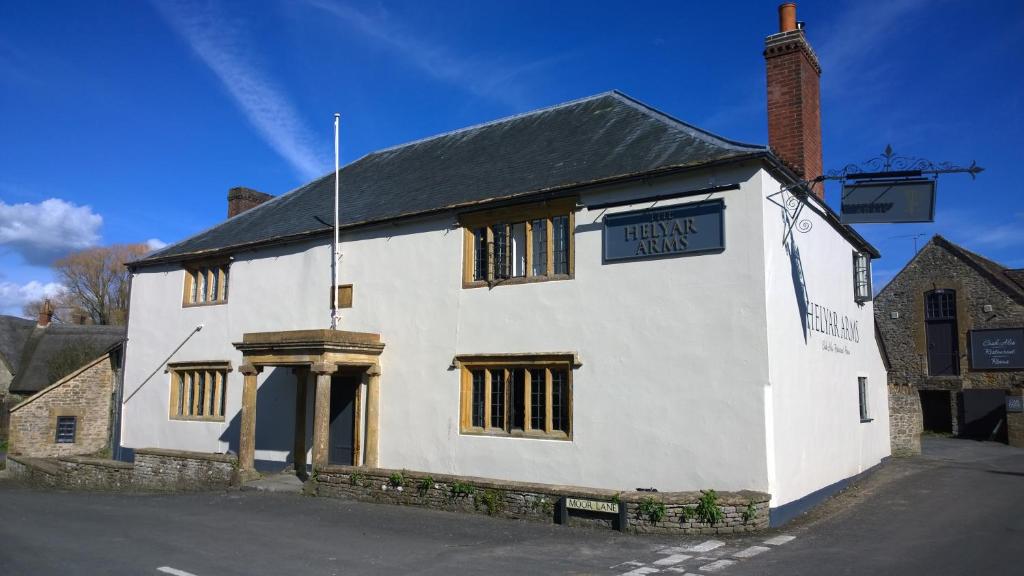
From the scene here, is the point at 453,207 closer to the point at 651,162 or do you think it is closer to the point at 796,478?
the point at 651,162

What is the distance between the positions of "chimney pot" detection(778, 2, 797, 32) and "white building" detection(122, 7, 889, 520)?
277 mm

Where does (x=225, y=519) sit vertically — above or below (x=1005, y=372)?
below

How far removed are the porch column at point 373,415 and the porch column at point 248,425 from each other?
2.42 metres

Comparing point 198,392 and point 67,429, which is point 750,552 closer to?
point 198,392

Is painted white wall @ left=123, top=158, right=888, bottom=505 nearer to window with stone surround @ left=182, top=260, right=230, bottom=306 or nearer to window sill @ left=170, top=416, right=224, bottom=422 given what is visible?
window sill @ left=170, top=416, right=224, bottom=422

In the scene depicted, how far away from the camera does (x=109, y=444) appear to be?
25656 mm

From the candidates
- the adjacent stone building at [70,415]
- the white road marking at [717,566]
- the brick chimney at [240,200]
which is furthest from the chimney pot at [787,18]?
the adjacent stone building at [70,415]

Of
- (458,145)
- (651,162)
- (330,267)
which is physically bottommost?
(330,267)

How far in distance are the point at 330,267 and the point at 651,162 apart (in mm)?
8209

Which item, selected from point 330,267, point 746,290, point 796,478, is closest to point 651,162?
point 746,290

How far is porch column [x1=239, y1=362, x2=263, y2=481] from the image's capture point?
15.8m

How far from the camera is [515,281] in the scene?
14.1 m

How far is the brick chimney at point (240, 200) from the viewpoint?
933 inches

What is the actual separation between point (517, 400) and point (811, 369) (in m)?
5.30
